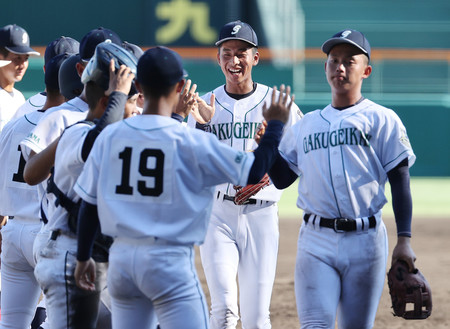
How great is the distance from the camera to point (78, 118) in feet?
13.3

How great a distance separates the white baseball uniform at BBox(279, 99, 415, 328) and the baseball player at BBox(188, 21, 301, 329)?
0.84 metres

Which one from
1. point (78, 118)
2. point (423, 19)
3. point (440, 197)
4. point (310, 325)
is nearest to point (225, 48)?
point (78, 118)

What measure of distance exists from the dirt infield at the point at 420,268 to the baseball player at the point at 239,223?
1147 mm

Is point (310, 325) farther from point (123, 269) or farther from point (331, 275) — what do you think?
point (123, 269)

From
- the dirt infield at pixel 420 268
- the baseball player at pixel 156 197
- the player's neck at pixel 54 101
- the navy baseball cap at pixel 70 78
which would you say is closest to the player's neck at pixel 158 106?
the baseball player at pixel 156 197

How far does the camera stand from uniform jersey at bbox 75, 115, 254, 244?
3355 millimetres

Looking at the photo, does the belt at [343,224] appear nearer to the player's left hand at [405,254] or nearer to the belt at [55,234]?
the player's left hand at [405,254]

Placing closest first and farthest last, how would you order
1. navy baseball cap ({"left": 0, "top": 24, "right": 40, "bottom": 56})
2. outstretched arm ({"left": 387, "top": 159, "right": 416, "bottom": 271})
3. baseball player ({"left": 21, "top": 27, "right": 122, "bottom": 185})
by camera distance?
baseball player ({"left": 21, "top": 27, "right": 122, "bottom": 185}) → outstretched arm ({"left": 387, "top": 159, "right": 416, "bottom": 271}) → navy baseball cap ({"left": 0, "top": 24, "right": 40, "bottom": 56})

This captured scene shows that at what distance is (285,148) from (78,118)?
1.18 m

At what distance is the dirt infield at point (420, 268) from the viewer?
6398 millimetres

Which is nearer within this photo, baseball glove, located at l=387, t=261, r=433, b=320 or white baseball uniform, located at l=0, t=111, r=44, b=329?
baseball glove, located at l=387, t=261, r=433, b=320

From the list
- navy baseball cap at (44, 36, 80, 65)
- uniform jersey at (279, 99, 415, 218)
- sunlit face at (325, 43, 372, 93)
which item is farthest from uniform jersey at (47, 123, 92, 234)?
navy baseball cap at (44, 36, 80, 65)

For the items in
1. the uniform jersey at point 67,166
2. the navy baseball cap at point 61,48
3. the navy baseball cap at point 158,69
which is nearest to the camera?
the navy baseball cap at point 158,69

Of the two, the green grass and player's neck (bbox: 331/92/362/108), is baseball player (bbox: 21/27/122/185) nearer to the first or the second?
player's neck (bbox: 331/92/362/108)
